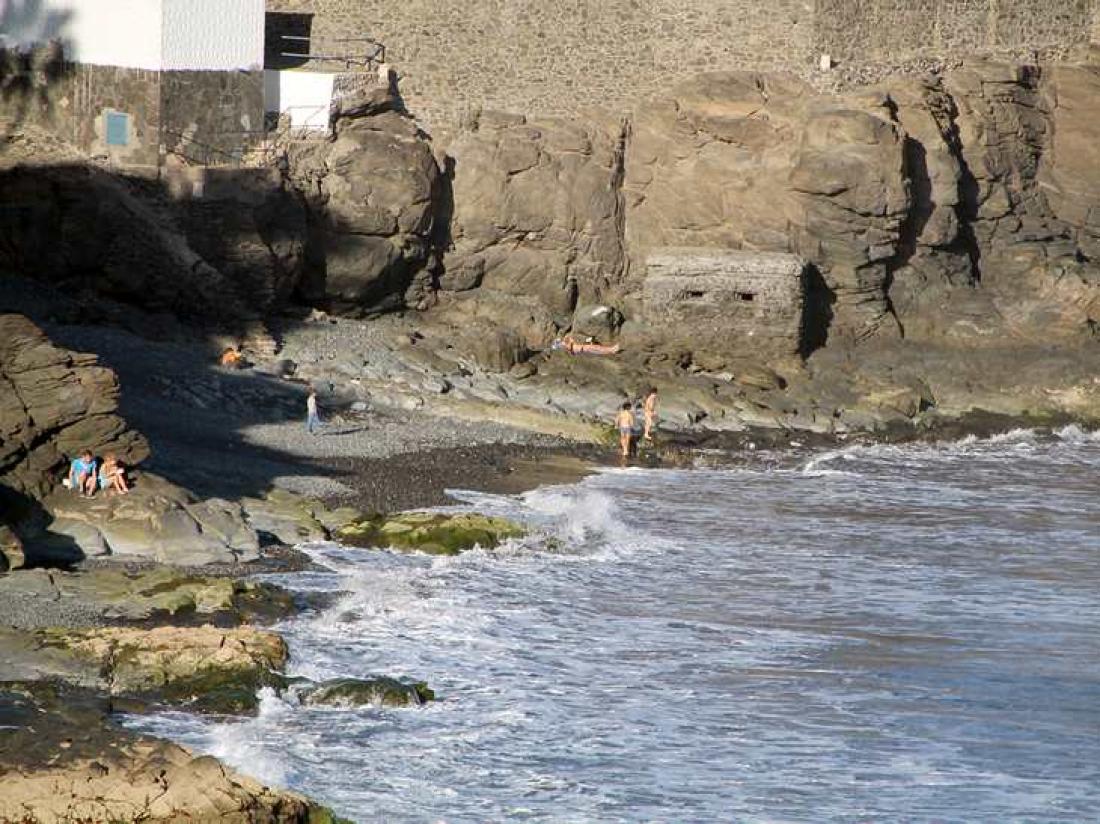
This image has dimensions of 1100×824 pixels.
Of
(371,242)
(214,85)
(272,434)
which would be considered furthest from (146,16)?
(272,434)

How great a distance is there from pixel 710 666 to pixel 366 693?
12.3ft

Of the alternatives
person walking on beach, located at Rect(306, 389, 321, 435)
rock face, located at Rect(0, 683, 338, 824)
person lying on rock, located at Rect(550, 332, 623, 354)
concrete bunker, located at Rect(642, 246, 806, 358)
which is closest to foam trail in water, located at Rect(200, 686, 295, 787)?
rock face, located at Rect(0, 683, 338, 824)

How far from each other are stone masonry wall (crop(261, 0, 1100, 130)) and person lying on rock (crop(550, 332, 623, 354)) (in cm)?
476

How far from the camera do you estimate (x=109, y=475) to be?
23062mm

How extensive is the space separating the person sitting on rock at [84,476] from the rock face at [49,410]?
0.27 m

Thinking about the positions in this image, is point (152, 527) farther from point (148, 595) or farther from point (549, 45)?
point (549, 45)

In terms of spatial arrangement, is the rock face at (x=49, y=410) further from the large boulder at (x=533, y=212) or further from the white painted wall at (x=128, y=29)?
the large boulder at (x=533, y=212)

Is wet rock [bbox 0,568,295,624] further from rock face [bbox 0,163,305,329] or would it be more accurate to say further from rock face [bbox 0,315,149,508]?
rock face [bbox 0,163,305,329]

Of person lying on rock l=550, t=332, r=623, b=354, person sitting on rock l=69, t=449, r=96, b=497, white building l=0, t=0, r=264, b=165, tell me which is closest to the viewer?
person sitting on rock l=69, t=449, r=96, b=497

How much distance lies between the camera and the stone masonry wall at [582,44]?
37812 mm

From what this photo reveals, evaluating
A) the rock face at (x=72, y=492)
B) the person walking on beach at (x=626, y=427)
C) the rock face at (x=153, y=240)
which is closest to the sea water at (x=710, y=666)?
the rock face at (x=72, y=492)

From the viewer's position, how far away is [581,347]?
1436 inches

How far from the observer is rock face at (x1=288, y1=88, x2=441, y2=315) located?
35.9 metres

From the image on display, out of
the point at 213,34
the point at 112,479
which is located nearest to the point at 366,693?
the point at 112,479
